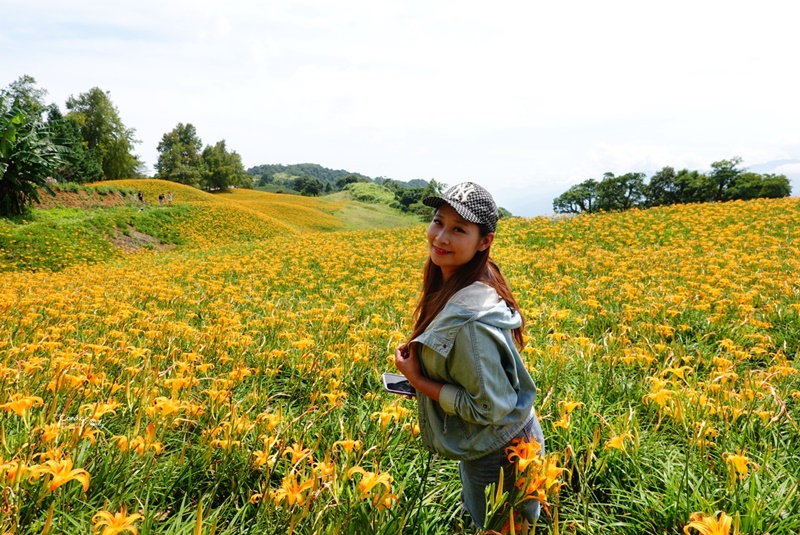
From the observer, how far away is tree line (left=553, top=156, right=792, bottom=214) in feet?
98.1

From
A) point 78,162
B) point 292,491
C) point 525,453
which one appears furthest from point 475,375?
point 78,162

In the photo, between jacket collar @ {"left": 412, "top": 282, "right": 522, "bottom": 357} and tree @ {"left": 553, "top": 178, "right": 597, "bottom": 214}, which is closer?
jacket collar @ {"left": 412, "top": 282, "right": 522, "bottom": 357}

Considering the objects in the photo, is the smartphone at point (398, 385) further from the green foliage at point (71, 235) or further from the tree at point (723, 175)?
the tree at point (723, 175)

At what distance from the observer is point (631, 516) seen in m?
1.94

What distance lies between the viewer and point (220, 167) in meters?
53.3

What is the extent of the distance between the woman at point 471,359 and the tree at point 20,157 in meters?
18.1

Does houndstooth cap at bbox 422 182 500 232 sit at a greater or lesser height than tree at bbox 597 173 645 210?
lesser

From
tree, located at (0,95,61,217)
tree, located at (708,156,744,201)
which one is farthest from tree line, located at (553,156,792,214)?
tree, located at (0,95,61,217)

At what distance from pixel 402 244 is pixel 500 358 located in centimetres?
1194

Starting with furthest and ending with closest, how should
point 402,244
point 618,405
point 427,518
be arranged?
point 402,244
point 618,405
point 427,518

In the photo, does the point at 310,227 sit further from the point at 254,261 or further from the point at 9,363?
the point at 9,363

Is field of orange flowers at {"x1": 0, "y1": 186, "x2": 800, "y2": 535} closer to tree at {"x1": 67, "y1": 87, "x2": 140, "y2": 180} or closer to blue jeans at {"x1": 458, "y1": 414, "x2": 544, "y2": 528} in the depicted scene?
blue jeans at {"x1": 458, "y1": 414, "x2": 544, "y2": 528}

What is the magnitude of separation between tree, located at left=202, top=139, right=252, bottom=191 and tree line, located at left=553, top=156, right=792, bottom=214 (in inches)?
1655

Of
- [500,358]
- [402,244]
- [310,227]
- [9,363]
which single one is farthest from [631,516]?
[310,227]
